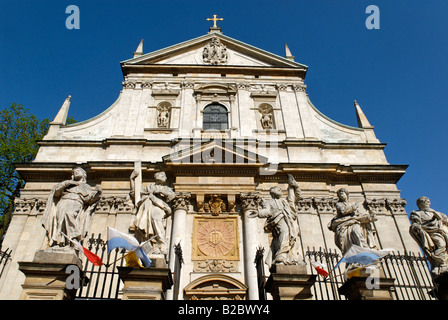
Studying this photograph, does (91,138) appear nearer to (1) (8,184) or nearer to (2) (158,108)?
(2) (158,108)

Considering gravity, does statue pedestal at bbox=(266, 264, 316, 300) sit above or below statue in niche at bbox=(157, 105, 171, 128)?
below

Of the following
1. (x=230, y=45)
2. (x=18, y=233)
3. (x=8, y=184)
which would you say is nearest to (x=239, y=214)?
(x=18, y=233)

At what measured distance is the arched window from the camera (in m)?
16.1

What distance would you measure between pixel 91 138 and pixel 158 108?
11.4 ft

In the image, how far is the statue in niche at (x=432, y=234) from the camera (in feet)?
21.4

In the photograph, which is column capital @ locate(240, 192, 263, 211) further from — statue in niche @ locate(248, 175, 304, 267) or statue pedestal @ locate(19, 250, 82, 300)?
statue pedestal @ locate(19, 250, 82, 300)

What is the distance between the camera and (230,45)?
64.3 feet

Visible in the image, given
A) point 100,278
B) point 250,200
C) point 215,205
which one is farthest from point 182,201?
point 100,278

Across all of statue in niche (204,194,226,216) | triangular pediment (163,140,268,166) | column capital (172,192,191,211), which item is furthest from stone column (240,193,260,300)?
column capital (172,192,191,211)

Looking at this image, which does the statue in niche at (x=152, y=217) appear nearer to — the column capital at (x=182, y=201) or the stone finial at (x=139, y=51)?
the column capital at (x=182, y=201)

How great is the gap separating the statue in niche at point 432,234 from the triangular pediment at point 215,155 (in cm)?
691

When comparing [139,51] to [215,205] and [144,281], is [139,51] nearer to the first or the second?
[215,205]

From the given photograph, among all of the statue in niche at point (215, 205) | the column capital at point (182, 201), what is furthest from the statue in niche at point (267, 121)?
the column capital at point (182, 201)

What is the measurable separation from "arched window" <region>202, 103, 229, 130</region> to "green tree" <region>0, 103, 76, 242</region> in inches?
358
